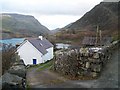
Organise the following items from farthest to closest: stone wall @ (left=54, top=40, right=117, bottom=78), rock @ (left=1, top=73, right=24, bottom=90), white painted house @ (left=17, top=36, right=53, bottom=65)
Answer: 1. white painted house @ (left=17, top=36, right=53, bottom=65)
2. stone wall @ (left=54, top=40, right=117, bottom=78)
3. rock @ (left=1, top=73, right=24, bottom=90)

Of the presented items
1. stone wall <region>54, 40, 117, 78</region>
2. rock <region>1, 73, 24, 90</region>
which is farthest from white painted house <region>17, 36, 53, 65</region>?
rock <region>1, 73, 24, 90</region>

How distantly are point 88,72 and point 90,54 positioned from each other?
944 mm

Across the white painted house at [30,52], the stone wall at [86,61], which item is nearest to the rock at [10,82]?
the stone wall at [86,61]

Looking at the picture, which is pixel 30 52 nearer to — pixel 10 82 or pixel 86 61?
pixel 86 61

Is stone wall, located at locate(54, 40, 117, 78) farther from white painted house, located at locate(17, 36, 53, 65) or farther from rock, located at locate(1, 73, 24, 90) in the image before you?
white painted house, located at locate(17, 36, 53, 65)

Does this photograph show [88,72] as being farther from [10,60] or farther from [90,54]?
[10,60]

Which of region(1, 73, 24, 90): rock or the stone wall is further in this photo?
the stone wall

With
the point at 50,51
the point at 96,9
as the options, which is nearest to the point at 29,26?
the point at 50,51

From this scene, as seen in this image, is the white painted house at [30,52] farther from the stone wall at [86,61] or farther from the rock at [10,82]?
the rock at [10,82]

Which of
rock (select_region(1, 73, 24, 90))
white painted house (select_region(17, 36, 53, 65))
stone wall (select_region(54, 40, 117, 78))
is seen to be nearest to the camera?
rock (select_region(1, 73, 24, 90))

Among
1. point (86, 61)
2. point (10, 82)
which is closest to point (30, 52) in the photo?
point (86, 61)

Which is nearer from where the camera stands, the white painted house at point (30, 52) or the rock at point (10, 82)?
the rock at point (10, 82)

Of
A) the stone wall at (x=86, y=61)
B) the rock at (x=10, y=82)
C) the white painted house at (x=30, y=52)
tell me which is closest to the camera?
the rock at (x=10, y=82)

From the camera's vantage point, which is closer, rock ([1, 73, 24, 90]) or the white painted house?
rock ([1, 73, 24, 90])
